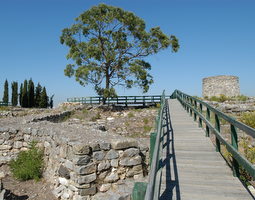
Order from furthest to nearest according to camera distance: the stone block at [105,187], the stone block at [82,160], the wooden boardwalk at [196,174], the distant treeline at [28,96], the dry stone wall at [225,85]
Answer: the distant treeline at [28,96], the dry stone wall at [225,85], the stone block at [105,187], the stone block at [82,160], the wooden boardwalk at [196,174]

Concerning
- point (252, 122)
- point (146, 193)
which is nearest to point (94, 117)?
point (252, 122)

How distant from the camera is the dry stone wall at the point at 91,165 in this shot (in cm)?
615

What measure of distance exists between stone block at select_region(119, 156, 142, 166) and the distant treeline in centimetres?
4408

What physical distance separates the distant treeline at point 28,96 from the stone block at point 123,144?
44.0 meters

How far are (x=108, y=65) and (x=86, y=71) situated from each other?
3514 mm

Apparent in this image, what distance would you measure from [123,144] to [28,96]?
45.0 meters

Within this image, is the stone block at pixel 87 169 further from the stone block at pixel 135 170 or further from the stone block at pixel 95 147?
the stone block at pixel 135 170

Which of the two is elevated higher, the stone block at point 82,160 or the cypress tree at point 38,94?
the cypress tree at point 38,94

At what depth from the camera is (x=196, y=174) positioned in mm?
4809

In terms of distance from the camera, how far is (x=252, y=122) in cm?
1101

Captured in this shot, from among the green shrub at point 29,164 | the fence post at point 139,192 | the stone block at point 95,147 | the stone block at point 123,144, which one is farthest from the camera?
the green shrub at point 29,164

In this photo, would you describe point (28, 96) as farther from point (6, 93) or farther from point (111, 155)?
point (111, 155)

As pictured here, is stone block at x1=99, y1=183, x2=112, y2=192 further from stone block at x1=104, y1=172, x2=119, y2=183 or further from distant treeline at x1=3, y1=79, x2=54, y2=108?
distant treeline at x1=3, y1=79, x2=54, y2=108

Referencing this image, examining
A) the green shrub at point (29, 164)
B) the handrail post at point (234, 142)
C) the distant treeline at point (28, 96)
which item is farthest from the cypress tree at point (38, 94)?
the handrail post at point (234, 142)
